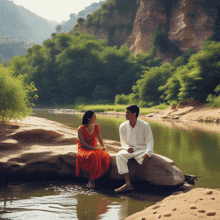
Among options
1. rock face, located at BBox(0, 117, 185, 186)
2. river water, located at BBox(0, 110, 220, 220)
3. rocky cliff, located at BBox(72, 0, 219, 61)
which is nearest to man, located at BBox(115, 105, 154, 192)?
rock face, located at BBox(0, 117, 185, 186)

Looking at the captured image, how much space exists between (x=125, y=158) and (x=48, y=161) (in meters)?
1.65

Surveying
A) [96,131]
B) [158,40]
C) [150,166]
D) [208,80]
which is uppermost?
[158,40]

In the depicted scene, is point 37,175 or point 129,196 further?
point 37,175

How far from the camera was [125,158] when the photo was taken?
5.06 metres

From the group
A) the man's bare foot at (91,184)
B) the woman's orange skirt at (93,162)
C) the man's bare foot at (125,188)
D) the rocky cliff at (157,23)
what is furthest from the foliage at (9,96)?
the rocky cliff at (157,23)

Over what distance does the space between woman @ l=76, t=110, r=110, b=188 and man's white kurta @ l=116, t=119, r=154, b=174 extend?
13.3 inches

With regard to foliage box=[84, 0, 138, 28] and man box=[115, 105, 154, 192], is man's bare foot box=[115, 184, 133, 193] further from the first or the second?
foliage box=[84, 0, 138, 28]

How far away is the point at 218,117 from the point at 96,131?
18470mm

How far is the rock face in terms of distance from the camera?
5117mm

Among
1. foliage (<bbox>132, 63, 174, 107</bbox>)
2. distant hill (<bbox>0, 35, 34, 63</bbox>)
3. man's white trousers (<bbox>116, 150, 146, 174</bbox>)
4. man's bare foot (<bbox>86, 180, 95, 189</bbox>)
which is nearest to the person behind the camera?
man's white trousers (<bbox>116, 150, 146, 174</bbox>)

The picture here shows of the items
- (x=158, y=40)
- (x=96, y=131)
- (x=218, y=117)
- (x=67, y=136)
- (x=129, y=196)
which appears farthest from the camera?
(x=158, y=40)

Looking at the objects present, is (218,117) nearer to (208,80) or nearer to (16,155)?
(208,80)

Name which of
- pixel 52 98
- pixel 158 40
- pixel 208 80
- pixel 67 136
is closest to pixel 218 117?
pixel 208 80

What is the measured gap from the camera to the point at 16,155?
18.9 feet
